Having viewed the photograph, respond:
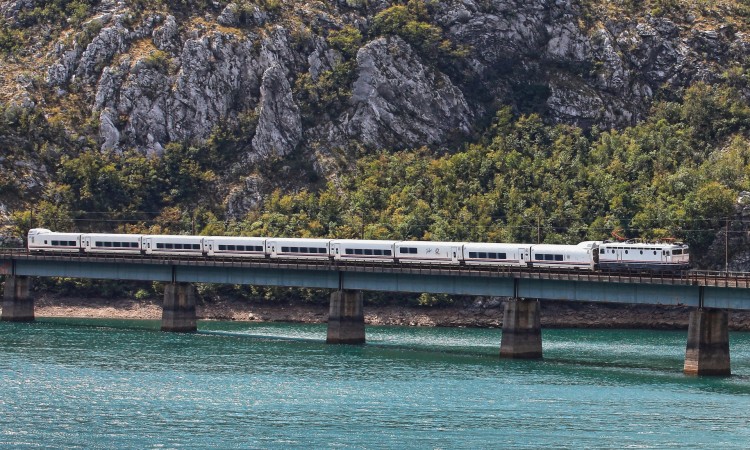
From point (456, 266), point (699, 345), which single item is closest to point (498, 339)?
point (456, 266)

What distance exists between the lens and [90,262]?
577 feet

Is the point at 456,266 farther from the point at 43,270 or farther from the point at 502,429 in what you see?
the point at 43,270

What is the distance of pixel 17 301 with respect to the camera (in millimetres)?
182750

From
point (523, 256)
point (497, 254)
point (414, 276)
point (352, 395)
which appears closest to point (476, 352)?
point (414, 276)

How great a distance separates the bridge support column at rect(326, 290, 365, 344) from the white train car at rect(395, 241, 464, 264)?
7.05 meters

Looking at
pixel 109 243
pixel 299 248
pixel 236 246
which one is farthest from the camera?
pixel 109 243

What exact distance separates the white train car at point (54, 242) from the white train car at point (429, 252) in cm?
5037

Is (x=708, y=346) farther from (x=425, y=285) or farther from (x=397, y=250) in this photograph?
(x=397, y=250)

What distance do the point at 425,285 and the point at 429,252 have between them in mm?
4738

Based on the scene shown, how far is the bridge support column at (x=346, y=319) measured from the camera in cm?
15288

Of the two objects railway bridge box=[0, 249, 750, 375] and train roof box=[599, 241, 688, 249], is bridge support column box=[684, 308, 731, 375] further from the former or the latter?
train roof box=[599, 241, 688, 249]

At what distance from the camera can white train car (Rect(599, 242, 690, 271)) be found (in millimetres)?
134125

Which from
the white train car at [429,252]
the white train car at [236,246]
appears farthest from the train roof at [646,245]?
the white train car at [236,246]

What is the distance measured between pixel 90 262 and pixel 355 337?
42.8 metres
